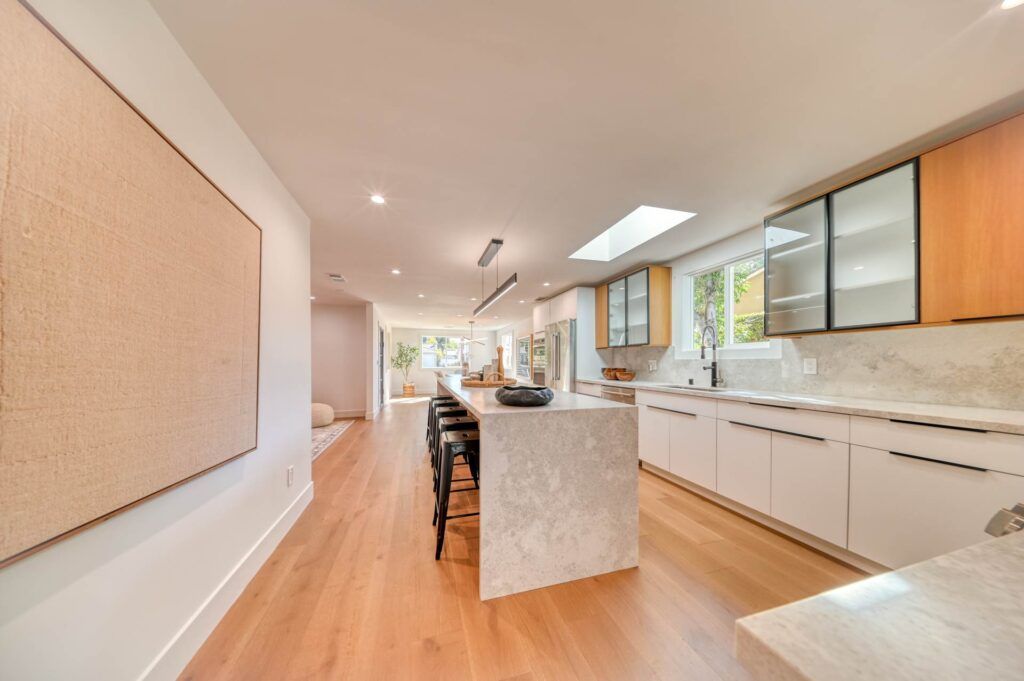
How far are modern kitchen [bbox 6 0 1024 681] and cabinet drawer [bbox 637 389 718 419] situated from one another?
0.47 feet

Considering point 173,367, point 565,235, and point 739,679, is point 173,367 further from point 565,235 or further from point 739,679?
point 565,235

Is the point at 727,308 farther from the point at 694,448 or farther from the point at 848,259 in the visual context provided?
the point at 694,448

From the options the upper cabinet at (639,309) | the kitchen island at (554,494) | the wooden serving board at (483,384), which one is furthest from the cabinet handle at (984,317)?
the wooden serving board at (483,384)

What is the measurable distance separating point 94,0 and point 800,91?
2503 mm

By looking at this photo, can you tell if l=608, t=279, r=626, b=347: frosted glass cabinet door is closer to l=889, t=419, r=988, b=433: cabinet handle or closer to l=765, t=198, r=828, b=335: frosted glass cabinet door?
l=765, t=198, r=828, b=335: frosted glass cabinet door

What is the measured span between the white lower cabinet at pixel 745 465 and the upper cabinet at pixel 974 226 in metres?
1.11

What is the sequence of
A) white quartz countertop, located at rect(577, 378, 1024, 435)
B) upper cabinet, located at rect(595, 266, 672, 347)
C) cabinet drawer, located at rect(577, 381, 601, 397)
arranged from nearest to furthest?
white quartz countertop, located at rect(577, 378, 1024, 435), upper cabinet, located at rect(595, 266, 672, 347), cabinet drawer, located at rect(577, 381, 601, 397)

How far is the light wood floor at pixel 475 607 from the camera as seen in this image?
1.30 m

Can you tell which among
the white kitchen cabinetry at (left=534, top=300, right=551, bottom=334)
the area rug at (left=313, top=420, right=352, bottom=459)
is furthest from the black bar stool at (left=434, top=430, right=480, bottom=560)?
the white kitchen cabinetry at (left=534, top=300, right=551, bottom=334)

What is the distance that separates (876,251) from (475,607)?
9.94 feet

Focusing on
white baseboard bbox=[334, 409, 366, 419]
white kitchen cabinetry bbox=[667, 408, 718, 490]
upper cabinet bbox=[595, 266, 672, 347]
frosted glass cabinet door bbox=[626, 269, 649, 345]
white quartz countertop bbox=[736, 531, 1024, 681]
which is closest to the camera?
white quartz countertop bbox=[736, 531, 1024, 681]

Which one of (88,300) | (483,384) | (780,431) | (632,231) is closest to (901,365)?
(780,431)

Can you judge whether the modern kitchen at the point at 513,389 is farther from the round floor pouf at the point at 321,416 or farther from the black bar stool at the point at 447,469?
the round floor pouf at the point at 321,416

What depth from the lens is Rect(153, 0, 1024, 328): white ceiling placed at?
3.79 ft
